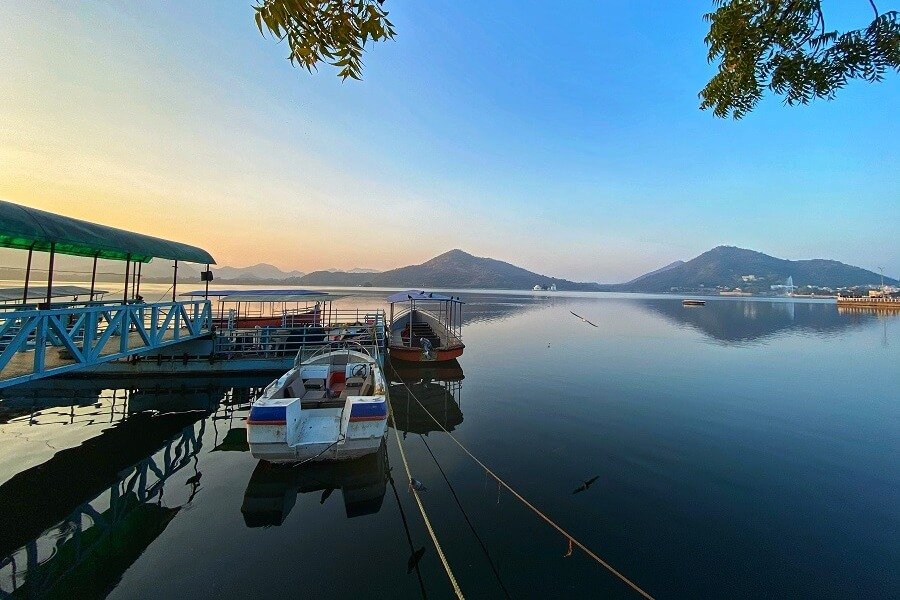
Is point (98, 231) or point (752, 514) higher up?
point (98, 231)

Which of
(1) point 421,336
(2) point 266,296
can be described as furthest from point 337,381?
(1) point 421,336

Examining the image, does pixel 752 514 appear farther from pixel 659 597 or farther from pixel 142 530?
pixel 142 530

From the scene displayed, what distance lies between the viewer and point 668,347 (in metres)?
31.0

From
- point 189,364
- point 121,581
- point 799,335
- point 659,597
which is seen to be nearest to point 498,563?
point 659,597

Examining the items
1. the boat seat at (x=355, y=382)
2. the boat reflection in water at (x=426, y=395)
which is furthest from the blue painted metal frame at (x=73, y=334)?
the boat reflection in water at (x=426, y=395)

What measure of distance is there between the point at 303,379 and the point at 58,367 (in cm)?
580

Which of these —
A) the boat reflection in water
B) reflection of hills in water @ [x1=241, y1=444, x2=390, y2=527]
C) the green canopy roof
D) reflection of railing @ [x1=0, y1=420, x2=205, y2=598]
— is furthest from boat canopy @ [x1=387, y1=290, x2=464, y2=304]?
reflection of railing @ [x1=0, y1=420, x2=205, y2=598]

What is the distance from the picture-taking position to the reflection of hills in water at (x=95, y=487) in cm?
568

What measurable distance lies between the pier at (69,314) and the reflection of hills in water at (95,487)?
2261 millimetres

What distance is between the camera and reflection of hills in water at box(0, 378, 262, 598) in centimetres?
568

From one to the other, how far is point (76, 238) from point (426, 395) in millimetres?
13265

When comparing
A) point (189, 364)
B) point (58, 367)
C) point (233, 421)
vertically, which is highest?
point (58, 367)

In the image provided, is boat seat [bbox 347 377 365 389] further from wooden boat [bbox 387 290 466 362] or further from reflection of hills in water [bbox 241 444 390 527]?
wooden boat [bbox 387 290 466 362]

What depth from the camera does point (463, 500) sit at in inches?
316
